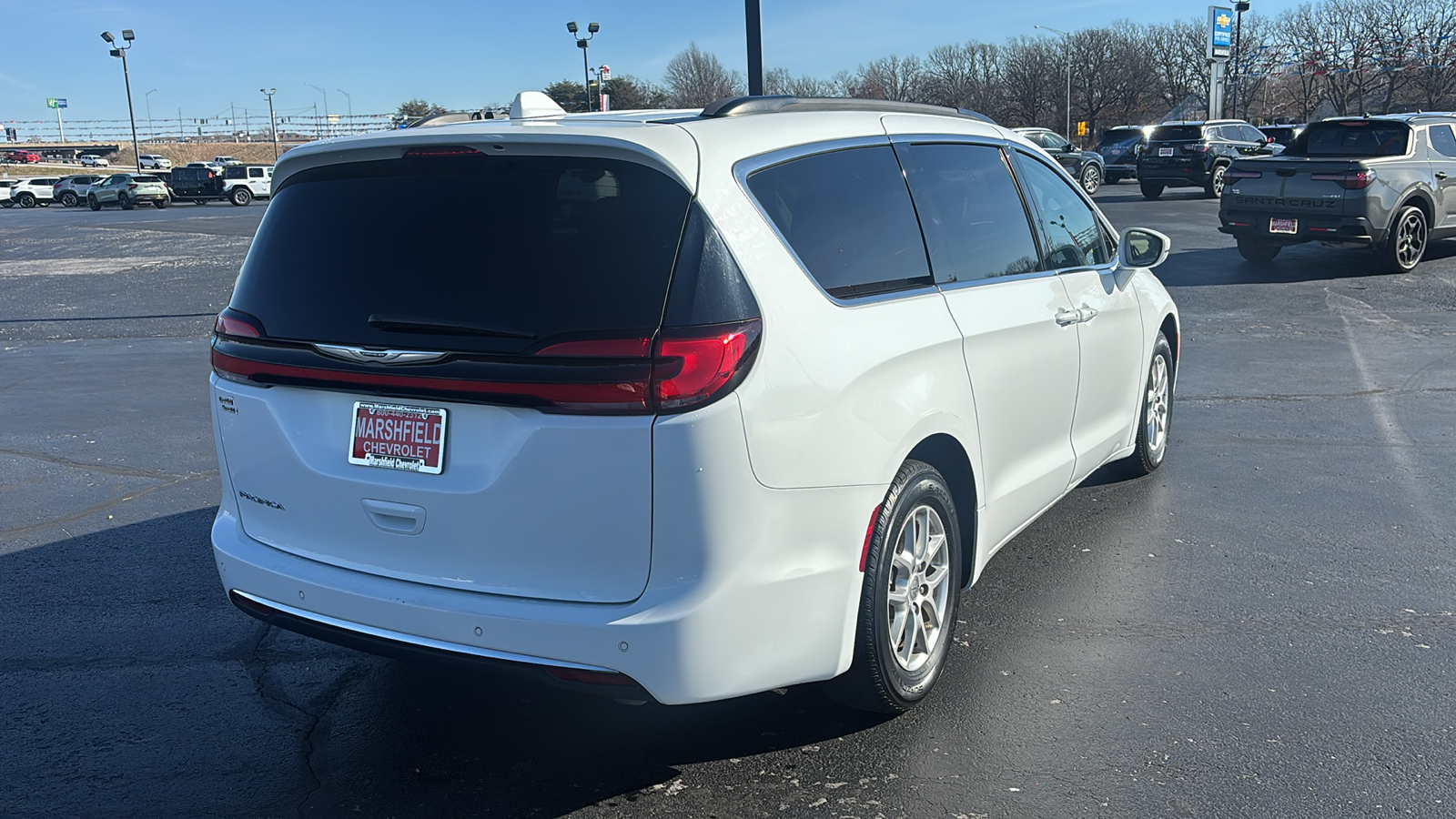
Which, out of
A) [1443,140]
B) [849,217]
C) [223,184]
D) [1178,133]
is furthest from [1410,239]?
[223,184]

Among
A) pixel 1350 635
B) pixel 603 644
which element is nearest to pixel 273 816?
pixel 603 644

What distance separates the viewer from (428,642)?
2.99 metres

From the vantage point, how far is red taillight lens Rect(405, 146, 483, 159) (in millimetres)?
3023

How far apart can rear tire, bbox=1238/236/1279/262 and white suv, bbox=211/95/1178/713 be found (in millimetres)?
12851

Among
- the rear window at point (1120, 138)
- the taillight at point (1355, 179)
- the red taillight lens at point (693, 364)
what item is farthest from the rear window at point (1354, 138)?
the rear window at point (1120, 138)

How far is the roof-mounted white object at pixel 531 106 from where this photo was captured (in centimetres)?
383

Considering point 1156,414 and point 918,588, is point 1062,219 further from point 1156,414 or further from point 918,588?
point 918,588

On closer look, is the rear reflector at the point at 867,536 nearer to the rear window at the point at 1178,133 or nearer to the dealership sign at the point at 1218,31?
the rear window at the point at 1178,133

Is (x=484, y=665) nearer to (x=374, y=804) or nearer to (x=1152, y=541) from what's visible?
(x=374, y=804)

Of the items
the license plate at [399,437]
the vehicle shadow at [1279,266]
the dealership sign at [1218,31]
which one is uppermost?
the dealership sign at [1218,31]

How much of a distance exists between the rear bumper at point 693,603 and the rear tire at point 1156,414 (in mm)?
3122

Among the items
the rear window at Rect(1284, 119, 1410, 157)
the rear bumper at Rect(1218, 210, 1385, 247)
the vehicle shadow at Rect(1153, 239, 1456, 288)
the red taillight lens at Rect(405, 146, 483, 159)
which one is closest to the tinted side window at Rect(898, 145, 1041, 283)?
the red taillight lens at Rect(405, 146, 483, 159)

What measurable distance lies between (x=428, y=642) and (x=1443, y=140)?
15444 mm

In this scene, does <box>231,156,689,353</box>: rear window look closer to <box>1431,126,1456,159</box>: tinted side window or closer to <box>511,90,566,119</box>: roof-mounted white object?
<box>511,90,566,119</box>: roof-mounted white object
